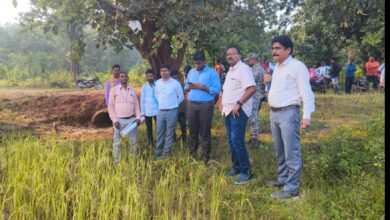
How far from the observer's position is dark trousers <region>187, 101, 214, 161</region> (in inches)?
180

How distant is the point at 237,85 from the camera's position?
13.0ft

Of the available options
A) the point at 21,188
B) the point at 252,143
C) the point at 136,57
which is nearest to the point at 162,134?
the point at 252,143

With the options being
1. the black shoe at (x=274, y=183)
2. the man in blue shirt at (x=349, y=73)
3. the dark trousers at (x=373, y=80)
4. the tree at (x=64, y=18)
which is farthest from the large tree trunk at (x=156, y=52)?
the dark trousers at (x=373, y=80)

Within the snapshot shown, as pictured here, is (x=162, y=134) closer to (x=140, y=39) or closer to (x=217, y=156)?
(x=217, y=156)

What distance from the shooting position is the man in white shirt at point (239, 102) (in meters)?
3.88

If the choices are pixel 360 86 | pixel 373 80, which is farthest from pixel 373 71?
pixel 360 86

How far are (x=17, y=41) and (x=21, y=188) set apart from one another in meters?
45.0

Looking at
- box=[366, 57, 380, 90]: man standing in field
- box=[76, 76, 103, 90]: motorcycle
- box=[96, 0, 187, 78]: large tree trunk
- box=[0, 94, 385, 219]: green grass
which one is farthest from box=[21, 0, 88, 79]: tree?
box=[76, 76, 103, 90]: motorcycle

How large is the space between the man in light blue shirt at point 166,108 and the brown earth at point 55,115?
6.41 ft

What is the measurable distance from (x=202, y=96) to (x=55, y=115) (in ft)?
16.4

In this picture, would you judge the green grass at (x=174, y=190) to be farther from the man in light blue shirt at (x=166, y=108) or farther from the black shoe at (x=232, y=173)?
the man in light blue shirt at (x=166, y=108)

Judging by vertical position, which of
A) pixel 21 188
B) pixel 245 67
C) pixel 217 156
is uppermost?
pixel 245 67

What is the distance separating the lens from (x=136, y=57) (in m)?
55.0

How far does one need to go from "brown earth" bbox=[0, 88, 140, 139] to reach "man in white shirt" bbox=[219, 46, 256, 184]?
3.18m
